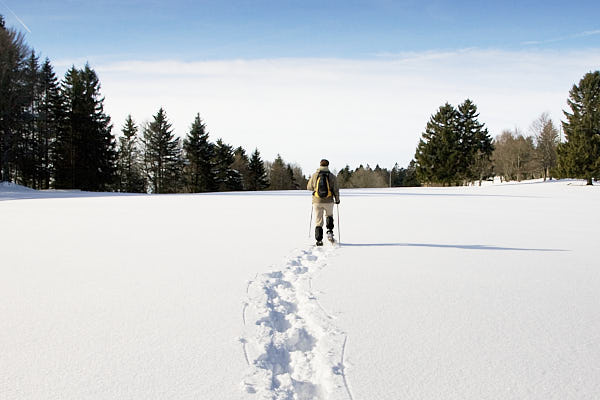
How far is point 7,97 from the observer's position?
88.6ft

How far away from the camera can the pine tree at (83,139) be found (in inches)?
1390

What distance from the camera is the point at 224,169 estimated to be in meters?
53.1

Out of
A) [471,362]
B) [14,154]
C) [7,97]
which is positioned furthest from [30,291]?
[14,154]

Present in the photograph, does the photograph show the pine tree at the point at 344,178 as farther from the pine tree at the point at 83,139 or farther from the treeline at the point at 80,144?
the pine tree at the point at 83,139

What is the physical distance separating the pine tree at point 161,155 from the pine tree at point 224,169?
6743 millimetres

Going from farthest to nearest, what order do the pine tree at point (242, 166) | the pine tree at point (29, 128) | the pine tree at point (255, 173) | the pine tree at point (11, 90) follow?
the pine tree at point (255, 173) < the pine tree at point (242, 166) < the pine tree at point (29, 128) < the pine tree at point (11, 90)

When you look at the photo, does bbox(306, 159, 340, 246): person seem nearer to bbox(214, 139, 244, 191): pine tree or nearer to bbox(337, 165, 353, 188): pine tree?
bbox(214, 139, 244, 191): pine tree

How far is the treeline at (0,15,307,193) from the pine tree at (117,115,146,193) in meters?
0.12

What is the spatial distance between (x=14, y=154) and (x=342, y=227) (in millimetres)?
31923

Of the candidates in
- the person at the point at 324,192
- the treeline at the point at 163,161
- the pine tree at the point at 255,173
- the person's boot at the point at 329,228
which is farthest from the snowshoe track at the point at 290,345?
the pine tree at the point at 255,173

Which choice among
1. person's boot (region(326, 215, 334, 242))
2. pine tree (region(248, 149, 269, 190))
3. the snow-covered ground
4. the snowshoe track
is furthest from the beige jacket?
pine tree (region(248, 149, 269, 190))

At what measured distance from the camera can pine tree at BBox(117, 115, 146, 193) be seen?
45.8 m

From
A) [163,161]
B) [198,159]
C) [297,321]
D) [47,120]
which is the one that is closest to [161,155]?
[163,161]

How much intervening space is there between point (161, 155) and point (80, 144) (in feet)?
33.4
